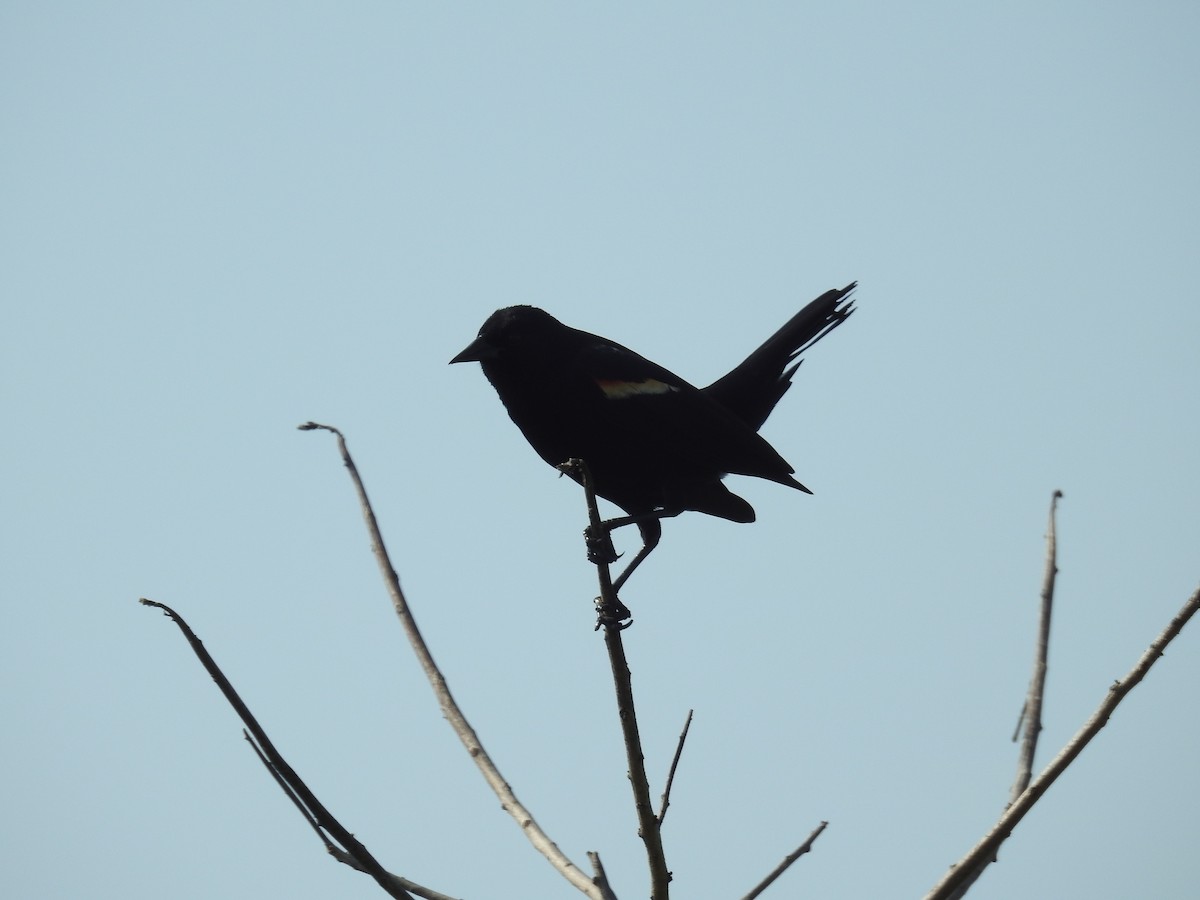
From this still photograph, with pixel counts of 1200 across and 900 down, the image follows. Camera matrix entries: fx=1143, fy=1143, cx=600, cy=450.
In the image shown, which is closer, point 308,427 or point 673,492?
point 308,427

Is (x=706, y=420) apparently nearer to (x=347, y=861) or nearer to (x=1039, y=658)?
(x=1039, y=658)

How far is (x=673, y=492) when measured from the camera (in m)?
5.50

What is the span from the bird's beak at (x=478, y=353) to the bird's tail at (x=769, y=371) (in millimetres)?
1433

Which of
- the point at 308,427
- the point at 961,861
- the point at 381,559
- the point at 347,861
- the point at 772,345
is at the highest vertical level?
the point at 772,345

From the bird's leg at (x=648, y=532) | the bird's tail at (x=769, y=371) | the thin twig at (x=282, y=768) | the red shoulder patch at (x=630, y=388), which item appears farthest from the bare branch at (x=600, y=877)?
the bird's tail at (x=769, y=371)

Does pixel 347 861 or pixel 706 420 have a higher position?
pixel 706 420

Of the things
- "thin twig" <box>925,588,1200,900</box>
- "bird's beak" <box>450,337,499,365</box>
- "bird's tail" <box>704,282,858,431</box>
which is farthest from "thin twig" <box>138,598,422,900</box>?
"bird's tail" <box>704,282,858,431</box>

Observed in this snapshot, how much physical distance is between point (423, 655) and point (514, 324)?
2.45 metres

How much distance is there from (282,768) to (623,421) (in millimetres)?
3179

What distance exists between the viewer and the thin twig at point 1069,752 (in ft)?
7.98

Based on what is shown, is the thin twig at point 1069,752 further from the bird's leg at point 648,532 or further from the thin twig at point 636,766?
the bird's leg at point 648,532

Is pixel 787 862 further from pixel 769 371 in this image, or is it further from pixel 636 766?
pixel 769 371

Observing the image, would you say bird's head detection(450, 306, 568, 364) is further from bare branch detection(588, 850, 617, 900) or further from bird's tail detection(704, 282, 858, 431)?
bare branch detection(588, 850, 617, 900)

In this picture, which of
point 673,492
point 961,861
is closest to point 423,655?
point 961,861
